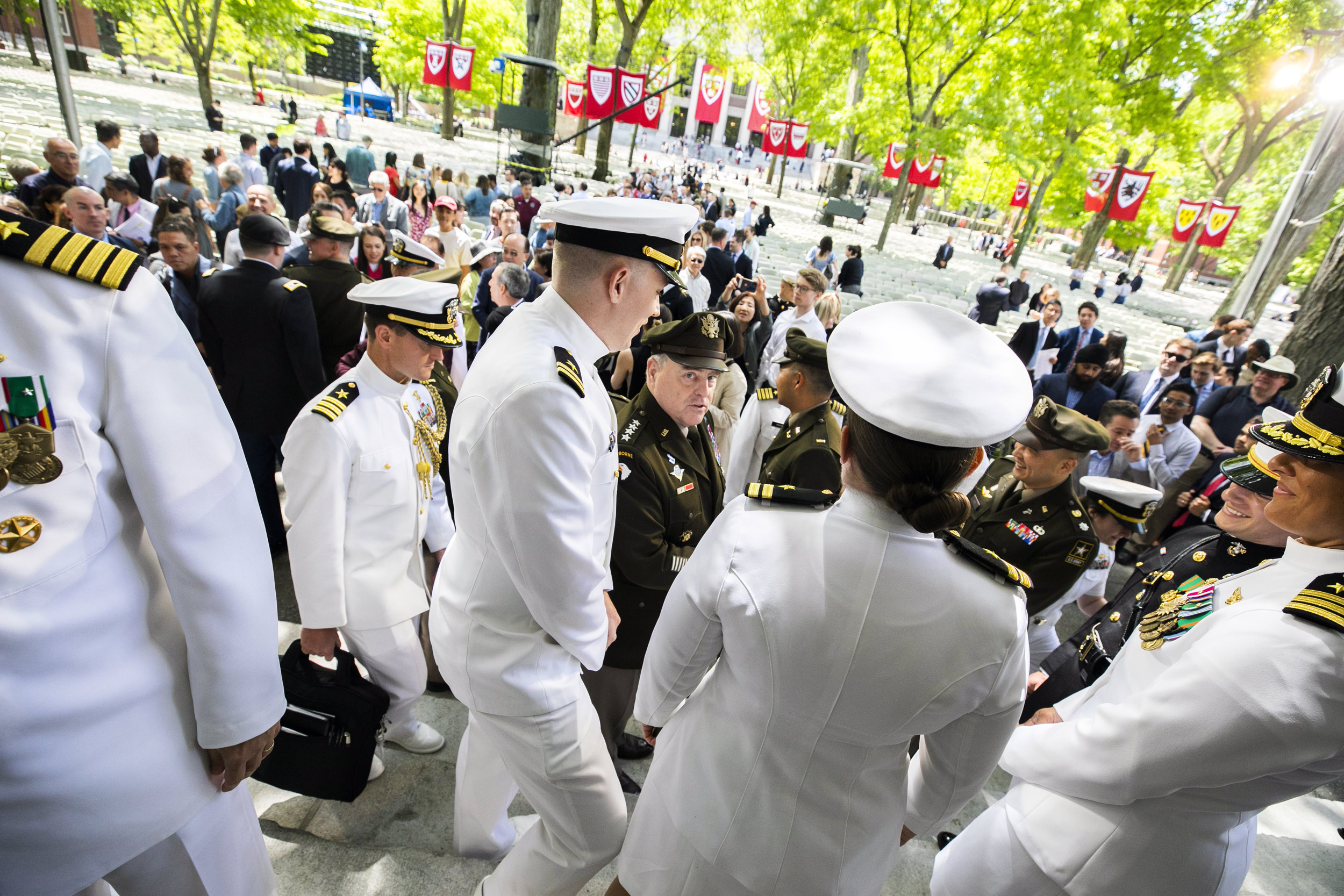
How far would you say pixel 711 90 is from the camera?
23969 mm

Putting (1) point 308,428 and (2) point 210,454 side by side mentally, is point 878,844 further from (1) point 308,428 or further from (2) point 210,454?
(1) point 308,428

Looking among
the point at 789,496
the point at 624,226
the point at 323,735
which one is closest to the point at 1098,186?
the point at 624,226

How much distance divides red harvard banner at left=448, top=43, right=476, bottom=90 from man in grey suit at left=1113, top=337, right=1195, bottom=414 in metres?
19.6

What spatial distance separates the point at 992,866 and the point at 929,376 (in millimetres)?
1508

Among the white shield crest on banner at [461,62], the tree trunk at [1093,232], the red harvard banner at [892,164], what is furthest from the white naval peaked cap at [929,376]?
the white shield crest on banner at [461,62]

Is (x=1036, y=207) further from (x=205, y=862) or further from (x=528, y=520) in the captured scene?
(x=205, y=862)

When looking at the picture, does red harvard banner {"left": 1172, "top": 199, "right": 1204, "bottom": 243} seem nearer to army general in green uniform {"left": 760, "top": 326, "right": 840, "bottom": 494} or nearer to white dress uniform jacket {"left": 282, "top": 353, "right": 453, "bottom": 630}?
army general in green uniform {"left": 760, "top": 326, "right": 840, "bottom": 494}

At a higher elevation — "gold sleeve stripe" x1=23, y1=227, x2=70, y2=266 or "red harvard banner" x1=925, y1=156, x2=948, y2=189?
"red harvard banner" x1=925, y1=156, x2=948, y2=189

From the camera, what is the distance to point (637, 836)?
5.50 feet

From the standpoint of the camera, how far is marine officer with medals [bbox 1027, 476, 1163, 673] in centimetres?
318

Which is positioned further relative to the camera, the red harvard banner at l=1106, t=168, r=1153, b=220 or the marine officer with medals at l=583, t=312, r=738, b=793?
the red harvard banner at l=1106, t=168, r=1153, b=220

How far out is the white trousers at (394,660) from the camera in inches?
93.7

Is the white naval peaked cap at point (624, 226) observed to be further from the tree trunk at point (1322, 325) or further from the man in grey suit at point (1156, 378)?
the tree trunk at point (1322, 325)

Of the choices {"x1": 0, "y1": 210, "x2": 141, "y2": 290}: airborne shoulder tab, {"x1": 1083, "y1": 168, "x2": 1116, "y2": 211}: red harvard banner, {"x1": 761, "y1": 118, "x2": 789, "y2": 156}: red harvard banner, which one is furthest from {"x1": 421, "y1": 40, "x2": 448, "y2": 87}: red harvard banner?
{"x1": 0, "y1": 210, "x2": 141, "y2": 290}: airborne shoulder tab
